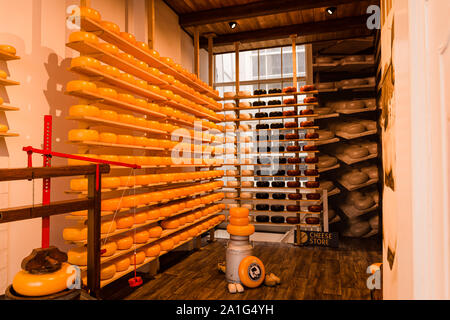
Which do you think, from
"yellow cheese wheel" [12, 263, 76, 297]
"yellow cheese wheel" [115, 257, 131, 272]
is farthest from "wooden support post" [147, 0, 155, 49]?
"yellow cheese wheel" [12, 263, 76, 297]

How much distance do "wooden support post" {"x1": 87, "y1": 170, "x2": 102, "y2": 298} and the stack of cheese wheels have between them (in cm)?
182

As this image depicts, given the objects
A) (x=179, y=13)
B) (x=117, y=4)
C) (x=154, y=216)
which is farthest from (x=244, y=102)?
(x=154, y=216)

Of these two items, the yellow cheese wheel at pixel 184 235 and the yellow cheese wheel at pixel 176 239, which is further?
the yellow cheese wheel at pixel 184 235

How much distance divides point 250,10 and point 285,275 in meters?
4.48

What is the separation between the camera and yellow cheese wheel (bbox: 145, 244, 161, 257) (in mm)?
3668

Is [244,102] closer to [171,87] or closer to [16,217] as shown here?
[171,87]

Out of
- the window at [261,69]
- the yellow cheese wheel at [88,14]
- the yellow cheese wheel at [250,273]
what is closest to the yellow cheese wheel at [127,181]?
the yellow cheese wheel at [88,14]

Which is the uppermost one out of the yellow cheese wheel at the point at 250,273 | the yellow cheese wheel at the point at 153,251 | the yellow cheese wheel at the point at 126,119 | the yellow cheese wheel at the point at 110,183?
the yellow cheese wheel at the point at 126,119

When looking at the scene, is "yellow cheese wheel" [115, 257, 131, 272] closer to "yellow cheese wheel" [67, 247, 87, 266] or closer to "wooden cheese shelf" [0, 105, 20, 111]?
"yellow cheese wheel" [67, 247, 87, 266]

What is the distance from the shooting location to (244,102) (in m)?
6.23

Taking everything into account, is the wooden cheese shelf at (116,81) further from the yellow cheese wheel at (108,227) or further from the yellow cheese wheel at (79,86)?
the yellow cheese wheel at (108,227)

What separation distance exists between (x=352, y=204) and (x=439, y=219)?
19.6ft

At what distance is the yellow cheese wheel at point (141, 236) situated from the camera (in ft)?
11.3

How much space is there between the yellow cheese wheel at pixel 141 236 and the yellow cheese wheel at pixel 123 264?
23 centimetres
